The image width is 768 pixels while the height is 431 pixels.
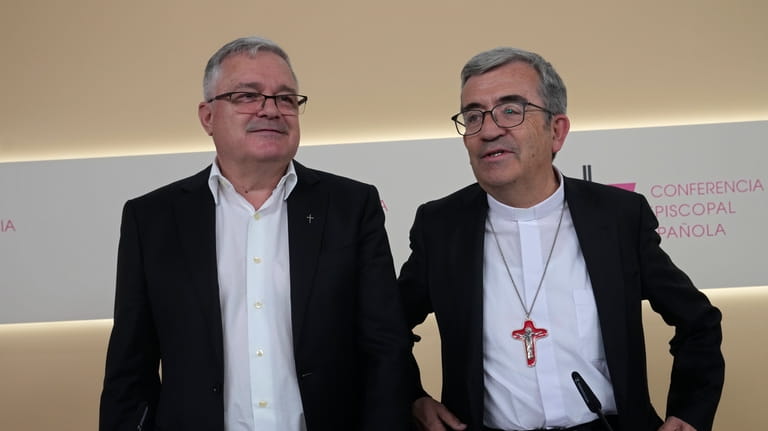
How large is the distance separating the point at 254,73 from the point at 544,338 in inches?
41.9

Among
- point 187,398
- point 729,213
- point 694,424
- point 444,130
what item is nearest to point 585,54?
point 444,130

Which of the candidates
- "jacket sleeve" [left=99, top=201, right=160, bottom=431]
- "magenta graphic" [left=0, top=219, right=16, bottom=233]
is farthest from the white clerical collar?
"magenta graphic" [left=0, top=219, right=16, bottom=233]

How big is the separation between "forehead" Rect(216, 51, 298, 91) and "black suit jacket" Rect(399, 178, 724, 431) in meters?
0.65

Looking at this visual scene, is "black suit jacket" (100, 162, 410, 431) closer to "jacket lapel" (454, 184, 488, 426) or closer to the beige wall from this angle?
"jacket lapel" (454, 184, 488, 426)

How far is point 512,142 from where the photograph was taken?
1942 millimetres

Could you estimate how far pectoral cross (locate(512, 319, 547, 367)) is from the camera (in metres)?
1.86

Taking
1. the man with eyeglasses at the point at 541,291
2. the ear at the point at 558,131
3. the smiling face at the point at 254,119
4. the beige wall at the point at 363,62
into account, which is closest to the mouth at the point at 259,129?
the smiling face at the point at 254,119

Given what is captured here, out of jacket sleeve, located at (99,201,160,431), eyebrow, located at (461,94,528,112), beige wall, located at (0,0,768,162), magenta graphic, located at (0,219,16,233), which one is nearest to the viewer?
jacket sleeve, located at (99,201,160,431)

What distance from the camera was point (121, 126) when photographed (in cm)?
381

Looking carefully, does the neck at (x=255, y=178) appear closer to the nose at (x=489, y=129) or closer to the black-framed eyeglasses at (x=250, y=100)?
the black-framed eyeglasses at (x=250, y=100)

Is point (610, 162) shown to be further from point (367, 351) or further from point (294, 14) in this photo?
point (367, 351)

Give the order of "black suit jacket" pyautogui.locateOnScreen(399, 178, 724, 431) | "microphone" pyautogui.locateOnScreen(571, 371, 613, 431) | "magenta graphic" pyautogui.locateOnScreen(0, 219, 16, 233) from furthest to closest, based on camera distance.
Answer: "magenta graphic" pyautogui.locateOnScreen(0, 219, 16, 233) < "black suit jacket" pyautogui.locateOnScreen(399, 178, 724, 431) < "microphone" pyautogui.locateOnScreen(571, 371, 613, 431)

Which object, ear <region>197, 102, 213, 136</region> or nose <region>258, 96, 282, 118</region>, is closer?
nose <region>258, 96, 282, 118</region>

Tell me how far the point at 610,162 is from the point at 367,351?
230cm
